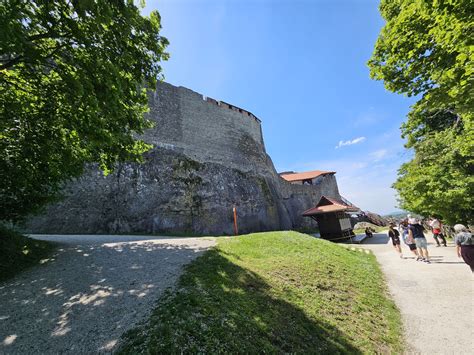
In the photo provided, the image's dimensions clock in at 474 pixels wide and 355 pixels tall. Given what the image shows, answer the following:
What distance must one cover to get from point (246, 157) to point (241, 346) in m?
22.6

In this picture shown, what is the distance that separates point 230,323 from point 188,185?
597 inches

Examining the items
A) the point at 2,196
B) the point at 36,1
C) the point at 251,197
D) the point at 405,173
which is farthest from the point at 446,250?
the point at 2,196

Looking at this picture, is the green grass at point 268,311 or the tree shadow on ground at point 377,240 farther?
the tree shadow on ground at point 377,240

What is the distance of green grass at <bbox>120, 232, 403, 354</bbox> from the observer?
10.7ft

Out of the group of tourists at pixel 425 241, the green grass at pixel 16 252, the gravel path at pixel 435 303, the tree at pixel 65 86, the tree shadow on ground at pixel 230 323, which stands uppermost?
the tree at pixel 65 86

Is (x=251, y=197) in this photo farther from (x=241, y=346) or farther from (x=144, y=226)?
(x=241, y=346)

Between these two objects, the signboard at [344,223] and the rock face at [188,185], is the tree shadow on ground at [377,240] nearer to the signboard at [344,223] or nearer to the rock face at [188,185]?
the signboard at [344,223]

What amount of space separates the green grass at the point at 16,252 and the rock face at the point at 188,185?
8.14ft

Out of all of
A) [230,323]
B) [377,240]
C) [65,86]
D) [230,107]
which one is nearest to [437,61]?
[230,323]

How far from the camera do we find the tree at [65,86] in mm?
4137

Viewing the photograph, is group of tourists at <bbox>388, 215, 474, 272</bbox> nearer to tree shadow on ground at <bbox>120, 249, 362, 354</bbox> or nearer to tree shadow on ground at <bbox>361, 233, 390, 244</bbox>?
tree shadow on ground at <bbox>120, 249, 362, 354</bbox>

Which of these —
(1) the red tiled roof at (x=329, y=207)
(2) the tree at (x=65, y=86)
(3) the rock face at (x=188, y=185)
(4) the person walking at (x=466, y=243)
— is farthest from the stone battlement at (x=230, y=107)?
(4) the person walking at (x=466, y=243)

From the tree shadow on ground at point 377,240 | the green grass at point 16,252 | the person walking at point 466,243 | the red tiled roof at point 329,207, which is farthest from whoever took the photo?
the red tiled roof at point 329,207

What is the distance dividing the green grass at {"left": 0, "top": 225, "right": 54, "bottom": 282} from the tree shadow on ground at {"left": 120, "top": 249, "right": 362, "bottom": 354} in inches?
179
